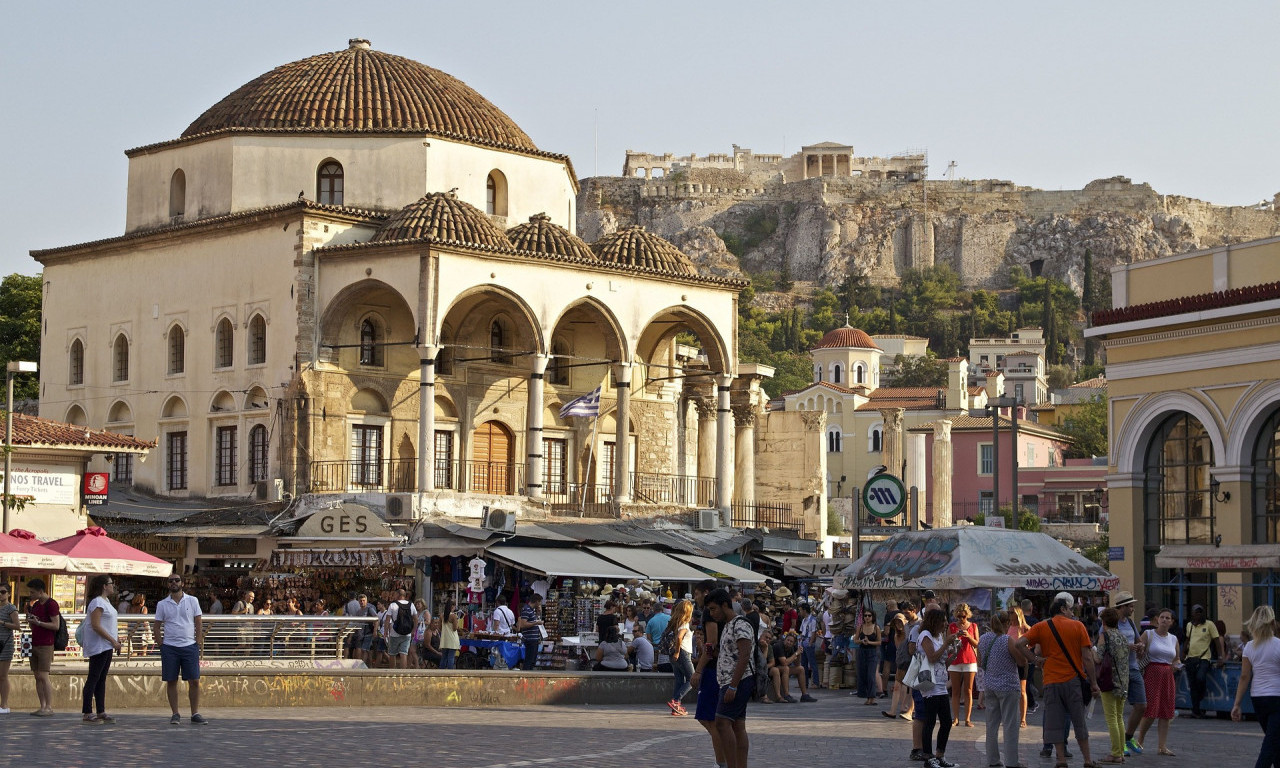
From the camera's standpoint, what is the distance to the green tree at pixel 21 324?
50.0 meters

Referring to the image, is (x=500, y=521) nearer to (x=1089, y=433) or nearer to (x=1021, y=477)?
(x=1021, y=477)

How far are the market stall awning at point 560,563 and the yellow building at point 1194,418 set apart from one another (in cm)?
886

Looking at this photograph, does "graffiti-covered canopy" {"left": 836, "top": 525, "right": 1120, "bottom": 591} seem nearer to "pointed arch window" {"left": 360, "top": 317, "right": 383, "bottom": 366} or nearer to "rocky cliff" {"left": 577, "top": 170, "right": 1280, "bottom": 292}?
"pointed arch window" {"left": 360, "top": 317, "right": 383, "bottom": 366}

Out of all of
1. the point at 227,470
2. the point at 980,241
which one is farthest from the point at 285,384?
the point at 980,241

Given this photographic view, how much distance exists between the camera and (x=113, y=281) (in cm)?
4050

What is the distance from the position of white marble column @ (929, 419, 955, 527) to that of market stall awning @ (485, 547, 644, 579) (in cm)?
3121

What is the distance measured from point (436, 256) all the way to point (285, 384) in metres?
3.93

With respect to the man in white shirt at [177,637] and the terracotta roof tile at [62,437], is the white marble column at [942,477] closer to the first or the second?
the terracotta roof tile at [62,437]

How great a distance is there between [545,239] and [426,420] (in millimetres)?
5085

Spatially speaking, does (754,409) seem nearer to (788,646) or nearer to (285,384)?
(285,384)

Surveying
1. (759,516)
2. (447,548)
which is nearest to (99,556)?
(447,548)

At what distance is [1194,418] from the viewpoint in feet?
91.7

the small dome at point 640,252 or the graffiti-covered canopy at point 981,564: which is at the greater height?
the small dome at point 640,252

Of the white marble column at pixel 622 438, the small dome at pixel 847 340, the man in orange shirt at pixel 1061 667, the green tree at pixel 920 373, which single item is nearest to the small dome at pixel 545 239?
the white marble column at pixel 622 438
